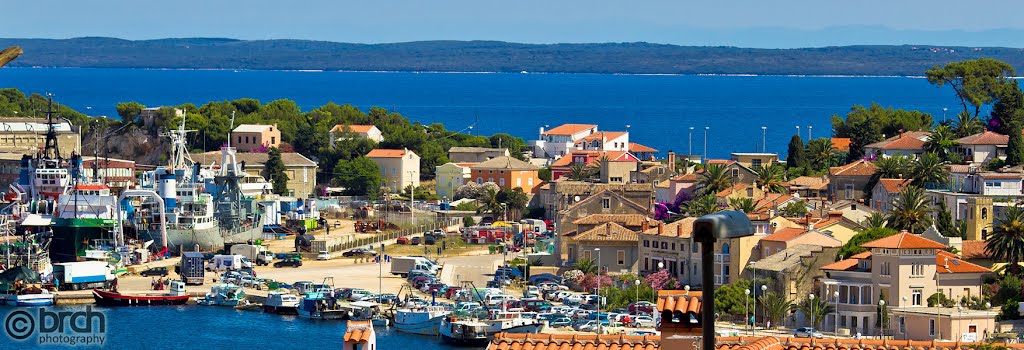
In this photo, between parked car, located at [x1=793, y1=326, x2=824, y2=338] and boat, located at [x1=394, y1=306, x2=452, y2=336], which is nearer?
parked car, located at [x1=793, y1=326, x2=824, y2=338]

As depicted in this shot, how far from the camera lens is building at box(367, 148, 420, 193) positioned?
356 ft

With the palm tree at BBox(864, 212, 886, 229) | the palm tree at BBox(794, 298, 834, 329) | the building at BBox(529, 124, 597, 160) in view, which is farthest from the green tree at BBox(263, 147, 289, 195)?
the palm tree at BBox(794, 298, 834, 329)

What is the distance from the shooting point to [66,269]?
238 feet

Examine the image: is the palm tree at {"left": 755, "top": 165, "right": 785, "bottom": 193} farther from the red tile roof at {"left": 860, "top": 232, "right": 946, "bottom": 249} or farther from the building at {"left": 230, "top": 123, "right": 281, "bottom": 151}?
the building at {"left": 230, "top": 123, "right": 281, "bottom": 151}

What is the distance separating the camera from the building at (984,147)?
3093 inches

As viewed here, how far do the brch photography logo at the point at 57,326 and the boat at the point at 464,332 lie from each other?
31.1 feet

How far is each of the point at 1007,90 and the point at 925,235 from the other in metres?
33.6

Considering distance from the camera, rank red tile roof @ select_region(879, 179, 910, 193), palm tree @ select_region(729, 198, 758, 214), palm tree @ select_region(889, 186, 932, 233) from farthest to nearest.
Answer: red tile roof @ select_region(879, 179, 910, 193)
palm tree @ select_region(729, 198, 758, 214)
palm tree @ select_region(889, 186, 932, 233)

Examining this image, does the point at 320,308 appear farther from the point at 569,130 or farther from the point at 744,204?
the point at 569,130

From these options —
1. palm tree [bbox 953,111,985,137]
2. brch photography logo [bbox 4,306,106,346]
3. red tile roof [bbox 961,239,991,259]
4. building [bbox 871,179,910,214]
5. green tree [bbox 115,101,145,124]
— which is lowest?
brch photography logo [bbox 4,306,106,346]

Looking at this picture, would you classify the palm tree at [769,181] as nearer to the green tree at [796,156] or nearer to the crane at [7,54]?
the green tree at [796,156]

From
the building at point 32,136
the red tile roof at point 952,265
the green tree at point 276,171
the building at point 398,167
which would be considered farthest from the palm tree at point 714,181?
the building at point 32,136

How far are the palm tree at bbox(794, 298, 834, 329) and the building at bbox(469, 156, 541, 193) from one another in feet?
151

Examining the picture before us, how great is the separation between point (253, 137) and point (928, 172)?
55183mm
